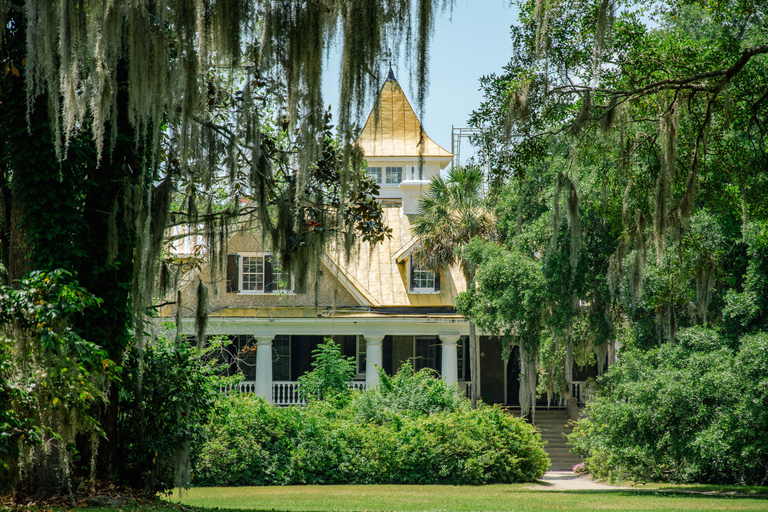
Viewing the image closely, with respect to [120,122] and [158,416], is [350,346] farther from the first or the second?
[120,122]

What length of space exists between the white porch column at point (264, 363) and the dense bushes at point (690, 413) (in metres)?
8.63

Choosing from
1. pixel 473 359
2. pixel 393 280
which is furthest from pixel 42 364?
pixel 393 280

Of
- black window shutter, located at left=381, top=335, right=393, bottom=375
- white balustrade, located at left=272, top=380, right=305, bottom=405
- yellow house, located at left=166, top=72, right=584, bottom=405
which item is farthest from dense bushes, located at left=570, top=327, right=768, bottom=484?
black window shutter, located at left=381, top=335, right=393, bottom=375

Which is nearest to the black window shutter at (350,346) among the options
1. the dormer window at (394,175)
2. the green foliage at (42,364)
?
the dormer window at (394,175)

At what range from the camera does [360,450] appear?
1495cm

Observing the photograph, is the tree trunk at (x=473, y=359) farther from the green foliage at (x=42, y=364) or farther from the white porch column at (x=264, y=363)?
the green foliage at (x=42, y=364)

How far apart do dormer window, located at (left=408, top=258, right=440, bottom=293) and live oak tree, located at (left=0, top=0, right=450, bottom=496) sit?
12.6 metres

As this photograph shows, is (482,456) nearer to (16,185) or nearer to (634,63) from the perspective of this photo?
(634,63)

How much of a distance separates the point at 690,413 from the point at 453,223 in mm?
8734

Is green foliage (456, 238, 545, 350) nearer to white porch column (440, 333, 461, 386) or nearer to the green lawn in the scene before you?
white porch column (440, 333, 461, 386)

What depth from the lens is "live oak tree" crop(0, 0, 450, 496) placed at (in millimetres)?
7141

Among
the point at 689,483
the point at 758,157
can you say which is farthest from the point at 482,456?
the point at 758,157

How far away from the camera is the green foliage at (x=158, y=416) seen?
9195 millimetres

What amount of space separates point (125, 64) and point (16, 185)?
1.74m
